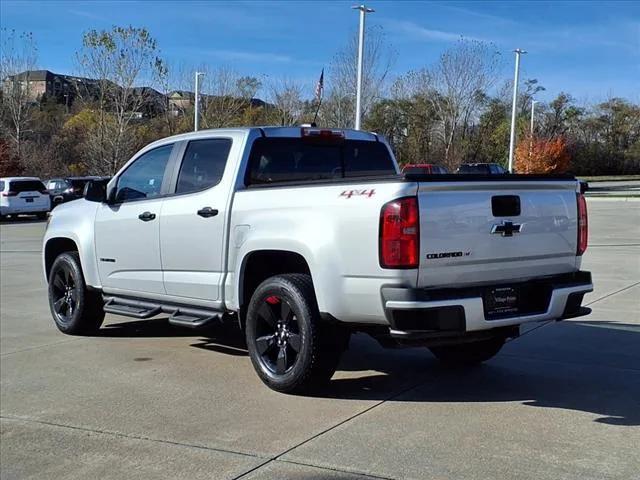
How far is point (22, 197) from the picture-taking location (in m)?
30.5

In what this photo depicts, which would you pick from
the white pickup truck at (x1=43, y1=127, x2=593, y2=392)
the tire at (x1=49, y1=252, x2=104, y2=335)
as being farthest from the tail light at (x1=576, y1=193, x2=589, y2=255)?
the tire at (x1=49, y1=252, x2=104, y2=335)

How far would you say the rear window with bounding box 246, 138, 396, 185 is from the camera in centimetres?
629

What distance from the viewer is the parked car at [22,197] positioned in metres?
30.2

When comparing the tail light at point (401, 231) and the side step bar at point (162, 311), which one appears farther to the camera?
the side step bar at point (162, 311)

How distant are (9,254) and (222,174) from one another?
12.2m

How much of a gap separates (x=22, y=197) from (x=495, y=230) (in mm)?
28727

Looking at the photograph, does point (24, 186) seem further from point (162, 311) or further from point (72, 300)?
point (162, 311)

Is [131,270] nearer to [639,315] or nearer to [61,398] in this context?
[61,398]

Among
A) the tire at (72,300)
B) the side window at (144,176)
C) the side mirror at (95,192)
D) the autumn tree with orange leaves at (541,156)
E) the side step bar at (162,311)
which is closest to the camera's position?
the side step bar at (162,311)

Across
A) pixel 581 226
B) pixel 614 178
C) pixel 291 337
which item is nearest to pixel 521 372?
pixel 581 226

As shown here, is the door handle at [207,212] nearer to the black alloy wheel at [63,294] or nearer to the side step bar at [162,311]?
the side step bar at [162,311]

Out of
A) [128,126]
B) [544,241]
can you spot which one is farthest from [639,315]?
[128,126]

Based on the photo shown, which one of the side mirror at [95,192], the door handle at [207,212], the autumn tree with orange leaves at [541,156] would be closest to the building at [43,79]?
the autumn tree with orange leaves at [541,156]

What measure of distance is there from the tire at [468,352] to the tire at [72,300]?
364 centimetres
